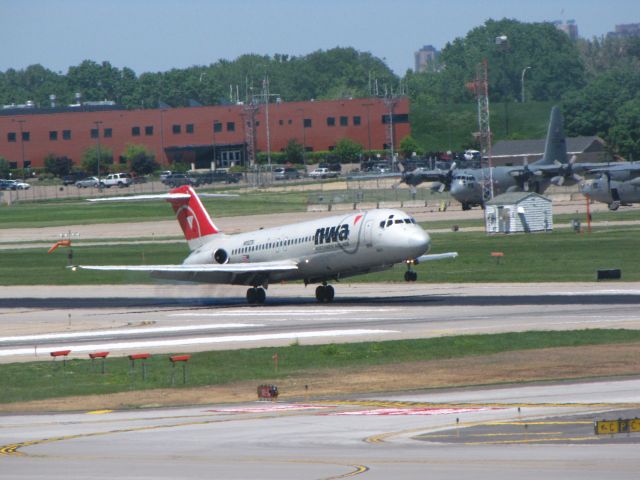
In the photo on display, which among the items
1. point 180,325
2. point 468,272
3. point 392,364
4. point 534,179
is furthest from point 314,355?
point 534,179

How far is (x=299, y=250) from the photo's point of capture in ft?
195

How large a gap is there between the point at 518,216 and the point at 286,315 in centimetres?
4649

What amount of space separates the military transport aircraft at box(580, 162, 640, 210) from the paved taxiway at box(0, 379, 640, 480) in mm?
87613

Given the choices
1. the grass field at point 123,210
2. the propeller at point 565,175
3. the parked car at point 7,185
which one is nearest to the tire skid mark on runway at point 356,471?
the propeller at point 565,175

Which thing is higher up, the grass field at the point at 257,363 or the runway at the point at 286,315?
the grass field at the point at 257,363

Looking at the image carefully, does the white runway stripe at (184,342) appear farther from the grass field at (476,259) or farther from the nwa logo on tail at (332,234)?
the grass field at (476,259)

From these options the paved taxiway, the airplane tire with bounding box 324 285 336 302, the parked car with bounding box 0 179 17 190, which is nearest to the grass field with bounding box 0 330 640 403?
the paved taxiway

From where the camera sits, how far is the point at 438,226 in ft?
363

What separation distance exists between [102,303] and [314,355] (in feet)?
85.7

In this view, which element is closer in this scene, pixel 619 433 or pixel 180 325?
pixel 619 433

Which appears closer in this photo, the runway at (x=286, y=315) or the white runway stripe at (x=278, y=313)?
the runway at (x=286, y=315)

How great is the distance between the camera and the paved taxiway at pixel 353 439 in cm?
2208

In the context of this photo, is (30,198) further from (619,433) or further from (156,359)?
(619,433)

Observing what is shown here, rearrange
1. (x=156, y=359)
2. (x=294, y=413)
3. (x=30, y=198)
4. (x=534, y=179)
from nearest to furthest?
(x=294, y=413) < (x=156, y=359) < (x=534, y=179) < (x=30, y=198)
